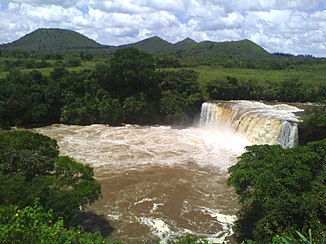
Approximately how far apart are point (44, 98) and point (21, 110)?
2244 millimetres

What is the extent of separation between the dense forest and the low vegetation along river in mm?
1510

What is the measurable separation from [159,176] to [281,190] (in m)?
8.80

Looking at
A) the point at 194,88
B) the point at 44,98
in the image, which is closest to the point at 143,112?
the point at 194,88

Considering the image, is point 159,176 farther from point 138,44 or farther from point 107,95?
point 138,44

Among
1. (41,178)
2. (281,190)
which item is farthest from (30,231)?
(281,190)

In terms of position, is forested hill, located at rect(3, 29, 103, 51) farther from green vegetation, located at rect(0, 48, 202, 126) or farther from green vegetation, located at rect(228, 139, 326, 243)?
green vegetation, located at rect(228, 139, 326, 243)

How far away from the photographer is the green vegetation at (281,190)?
35.1 feet

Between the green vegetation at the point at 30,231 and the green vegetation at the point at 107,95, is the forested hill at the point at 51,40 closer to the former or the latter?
the green vegetation at the point at 107,95

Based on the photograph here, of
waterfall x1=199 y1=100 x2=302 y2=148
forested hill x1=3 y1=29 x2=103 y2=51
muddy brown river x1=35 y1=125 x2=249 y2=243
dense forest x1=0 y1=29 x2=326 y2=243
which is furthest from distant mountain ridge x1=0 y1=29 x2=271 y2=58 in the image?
muddy brown river x1=35 y1=125 x2=249 y2=243

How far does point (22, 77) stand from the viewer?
33.6 metres

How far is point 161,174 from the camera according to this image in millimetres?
19781

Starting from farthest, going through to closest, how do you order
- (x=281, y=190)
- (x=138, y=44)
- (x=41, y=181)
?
1. (x=138, y=44)
2. (x=41, y=181)
3. (x=281, y=190)

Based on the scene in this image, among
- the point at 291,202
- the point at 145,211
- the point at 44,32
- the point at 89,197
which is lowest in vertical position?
the point at 145,211

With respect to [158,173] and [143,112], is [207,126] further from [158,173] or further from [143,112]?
[158,173]
